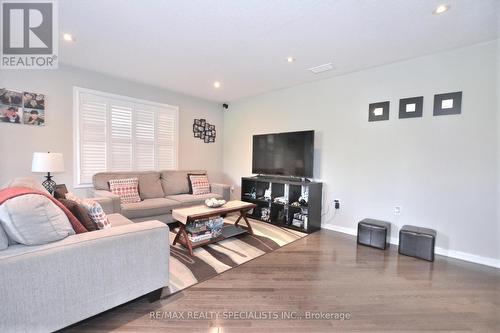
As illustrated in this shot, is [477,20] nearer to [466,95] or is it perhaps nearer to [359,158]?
[466,95]

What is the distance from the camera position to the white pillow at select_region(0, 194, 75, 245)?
48.7 inches

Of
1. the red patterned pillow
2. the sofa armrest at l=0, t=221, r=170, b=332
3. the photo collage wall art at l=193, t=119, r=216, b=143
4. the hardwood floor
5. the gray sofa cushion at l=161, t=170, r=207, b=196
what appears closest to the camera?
the sofa armrest at l=0, t=221, r=170, b=332

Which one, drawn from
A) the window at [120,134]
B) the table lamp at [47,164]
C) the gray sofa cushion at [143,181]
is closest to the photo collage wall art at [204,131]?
the window at [120,134]

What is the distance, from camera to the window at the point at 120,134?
354 centimetres

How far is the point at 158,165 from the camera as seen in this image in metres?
4.43

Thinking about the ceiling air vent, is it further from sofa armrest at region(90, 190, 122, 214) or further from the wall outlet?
sofa armrest at region(90, 190, 122, 214)

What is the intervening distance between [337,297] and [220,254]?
51.1 inches

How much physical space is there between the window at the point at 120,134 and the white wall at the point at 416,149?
2.43 meters

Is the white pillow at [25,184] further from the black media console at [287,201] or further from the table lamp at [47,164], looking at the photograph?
the black media console at [287,201]

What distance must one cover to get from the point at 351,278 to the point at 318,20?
2.47 m

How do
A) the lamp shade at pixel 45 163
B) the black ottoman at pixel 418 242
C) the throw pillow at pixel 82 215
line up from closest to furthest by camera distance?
the throw pillow at pixel 82 215, the black ottoman at pixel 418 242, the lamp shade at pixel 45 163

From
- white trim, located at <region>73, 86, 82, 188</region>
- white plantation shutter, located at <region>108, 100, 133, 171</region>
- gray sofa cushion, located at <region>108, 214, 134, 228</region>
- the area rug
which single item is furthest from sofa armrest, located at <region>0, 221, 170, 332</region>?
white plantation shutter, located at <region>108, 100, 133, 171</region>

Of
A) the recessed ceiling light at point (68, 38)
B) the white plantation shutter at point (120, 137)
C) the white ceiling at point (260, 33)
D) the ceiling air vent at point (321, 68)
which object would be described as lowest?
the white plantation shutter at point (120, 137)

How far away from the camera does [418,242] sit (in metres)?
2.67
